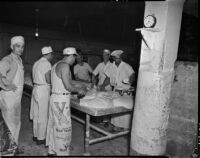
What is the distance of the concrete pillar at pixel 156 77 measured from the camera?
10.7 feet

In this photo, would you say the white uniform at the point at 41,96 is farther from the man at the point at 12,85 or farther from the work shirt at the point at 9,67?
the work shirt at the point at 9,67

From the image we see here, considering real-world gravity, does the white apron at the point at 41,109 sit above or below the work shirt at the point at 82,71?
below

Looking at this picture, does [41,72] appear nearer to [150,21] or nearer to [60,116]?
[60,116]

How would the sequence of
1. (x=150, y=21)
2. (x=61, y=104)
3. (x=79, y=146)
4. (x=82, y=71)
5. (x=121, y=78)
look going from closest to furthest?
(x=150, y=21) → (x=61, y=104) → (x=79, y=146) → (x=121, y=78) → (x=82, y=71)

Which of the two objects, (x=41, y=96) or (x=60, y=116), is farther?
(x=41, y=96)

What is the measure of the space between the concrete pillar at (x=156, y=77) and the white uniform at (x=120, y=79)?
6.39 ft

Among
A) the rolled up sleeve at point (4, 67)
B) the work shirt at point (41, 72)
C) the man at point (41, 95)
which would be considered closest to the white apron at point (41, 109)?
the man at point (41, 95)

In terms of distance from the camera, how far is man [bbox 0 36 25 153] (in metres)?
3.76

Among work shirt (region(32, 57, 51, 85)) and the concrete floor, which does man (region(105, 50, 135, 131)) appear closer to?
the concrete floor

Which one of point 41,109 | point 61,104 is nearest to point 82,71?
point 41,109

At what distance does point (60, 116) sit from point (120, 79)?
2616 millimetres

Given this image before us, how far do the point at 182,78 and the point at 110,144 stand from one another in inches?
89.2

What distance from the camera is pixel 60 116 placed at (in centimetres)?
388

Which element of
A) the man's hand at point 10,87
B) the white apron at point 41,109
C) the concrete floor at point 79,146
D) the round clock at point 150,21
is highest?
the round clock at point 150,21
